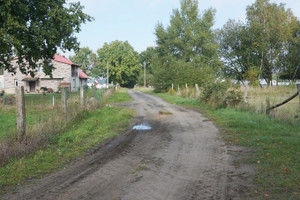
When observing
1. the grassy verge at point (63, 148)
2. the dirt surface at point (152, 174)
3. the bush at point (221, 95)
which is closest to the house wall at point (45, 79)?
the bush at point (221, 95)

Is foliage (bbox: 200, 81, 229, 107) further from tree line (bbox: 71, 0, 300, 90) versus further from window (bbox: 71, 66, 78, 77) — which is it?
window (bbox: 71, 66, 78, 77)

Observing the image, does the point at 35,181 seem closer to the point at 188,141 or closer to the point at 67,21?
the point at 188,141

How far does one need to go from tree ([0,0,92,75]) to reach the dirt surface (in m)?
12.7

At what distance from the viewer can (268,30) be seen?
36.8 m

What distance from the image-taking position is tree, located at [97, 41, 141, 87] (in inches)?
3391

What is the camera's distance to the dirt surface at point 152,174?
4.21 m

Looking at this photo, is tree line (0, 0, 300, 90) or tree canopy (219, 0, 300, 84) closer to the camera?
tree line (0, 0, 300, 90)

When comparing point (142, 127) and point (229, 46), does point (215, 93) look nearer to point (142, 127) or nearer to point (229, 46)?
point (142, 127)

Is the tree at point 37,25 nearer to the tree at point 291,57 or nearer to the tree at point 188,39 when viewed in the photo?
the tree at point 188,39

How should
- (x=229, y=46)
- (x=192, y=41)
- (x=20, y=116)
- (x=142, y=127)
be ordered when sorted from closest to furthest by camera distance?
(x=20, y=116)
(x=142, y=127)
(x=229, y=46)
(x=192, y=41)

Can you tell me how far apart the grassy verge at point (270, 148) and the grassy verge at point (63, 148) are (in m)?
4.13

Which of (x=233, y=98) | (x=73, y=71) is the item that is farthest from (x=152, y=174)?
(x=73, y=71)

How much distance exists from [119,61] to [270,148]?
273 feet

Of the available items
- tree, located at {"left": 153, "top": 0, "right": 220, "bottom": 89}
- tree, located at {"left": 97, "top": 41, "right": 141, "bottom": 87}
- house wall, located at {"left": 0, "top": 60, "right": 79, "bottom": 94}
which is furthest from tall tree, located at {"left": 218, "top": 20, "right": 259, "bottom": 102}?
tree, located at {"left": 97, "top": 41, "right": 141, "bottom": 87}
